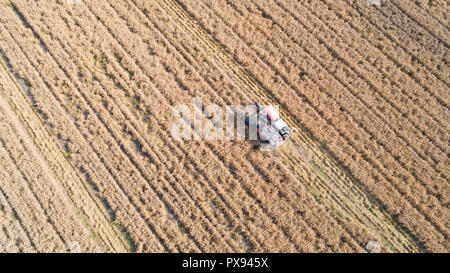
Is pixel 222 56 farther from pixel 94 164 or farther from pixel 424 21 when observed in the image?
pixel 424 21

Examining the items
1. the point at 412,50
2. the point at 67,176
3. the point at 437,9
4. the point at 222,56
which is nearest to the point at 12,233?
the point at 67,176

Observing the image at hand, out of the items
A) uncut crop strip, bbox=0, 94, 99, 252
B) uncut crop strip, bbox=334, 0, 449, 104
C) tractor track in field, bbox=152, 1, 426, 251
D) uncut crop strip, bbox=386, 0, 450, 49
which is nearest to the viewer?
uncut crop strip, bbox=0, 94, 99, 252

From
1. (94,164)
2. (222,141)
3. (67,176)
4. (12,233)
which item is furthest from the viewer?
(222,141)

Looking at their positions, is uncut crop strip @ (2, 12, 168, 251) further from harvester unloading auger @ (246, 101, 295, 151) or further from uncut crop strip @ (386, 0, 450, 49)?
uncut crop strip @ (386, 0, 450, 49)

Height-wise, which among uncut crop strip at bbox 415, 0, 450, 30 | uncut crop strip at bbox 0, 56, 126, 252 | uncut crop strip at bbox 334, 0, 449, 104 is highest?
uncut crop strip at bbox 415, 0, 450, 30

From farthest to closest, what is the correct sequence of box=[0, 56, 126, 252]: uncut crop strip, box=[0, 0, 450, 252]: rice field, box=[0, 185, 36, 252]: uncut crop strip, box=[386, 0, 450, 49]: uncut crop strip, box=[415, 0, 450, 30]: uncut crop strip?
box=[415, 0, 450, 30]: uncut crop strip < box=[386, 0, 450, 49]: uncut crop strip < box=[0, 0, 450, 252]: rice field < box=[0, 56, 126, 252]: uncut crop strip < box=[0, 185, 36, 252]: uncut crop strip

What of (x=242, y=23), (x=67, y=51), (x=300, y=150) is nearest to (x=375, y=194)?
(x=300, y=150)

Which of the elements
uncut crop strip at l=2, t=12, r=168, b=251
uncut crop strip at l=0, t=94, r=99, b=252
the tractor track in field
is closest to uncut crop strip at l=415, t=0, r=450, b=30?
the tractor track in field

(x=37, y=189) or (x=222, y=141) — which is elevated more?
(x=222, y=141)

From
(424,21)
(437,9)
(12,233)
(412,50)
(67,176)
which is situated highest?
(437,9)
